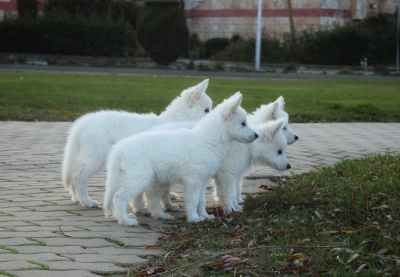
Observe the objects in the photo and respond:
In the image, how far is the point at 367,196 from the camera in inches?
255

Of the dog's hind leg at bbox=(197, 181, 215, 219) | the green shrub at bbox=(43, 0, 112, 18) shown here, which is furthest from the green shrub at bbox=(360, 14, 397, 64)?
the dog's hind leg at bbox=(197, 181, 215, 219)

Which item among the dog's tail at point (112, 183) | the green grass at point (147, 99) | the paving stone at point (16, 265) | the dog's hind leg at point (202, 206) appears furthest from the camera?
the green grass at point (147, 99)

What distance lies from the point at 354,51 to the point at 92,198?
33.8m

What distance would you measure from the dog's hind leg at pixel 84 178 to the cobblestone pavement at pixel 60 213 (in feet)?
0.35

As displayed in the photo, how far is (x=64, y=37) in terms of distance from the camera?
40.5 meters

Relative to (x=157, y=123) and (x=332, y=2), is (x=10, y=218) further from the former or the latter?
(x=332, y=2)

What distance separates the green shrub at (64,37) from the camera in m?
40.2

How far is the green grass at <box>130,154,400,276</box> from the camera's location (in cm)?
483

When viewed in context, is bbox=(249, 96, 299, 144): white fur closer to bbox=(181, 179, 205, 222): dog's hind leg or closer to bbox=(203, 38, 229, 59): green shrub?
bbox=(181, 179, 205, 222): dog's hind leg

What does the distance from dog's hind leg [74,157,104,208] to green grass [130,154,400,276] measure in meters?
1.29

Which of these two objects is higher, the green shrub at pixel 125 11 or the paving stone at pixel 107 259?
the green shrub at pixel 125 11

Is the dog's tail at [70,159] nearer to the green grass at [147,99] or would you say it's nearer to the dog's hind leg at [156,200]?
the dog's hind leg at [156,200]

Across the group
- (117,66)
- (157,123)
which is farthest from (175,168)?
(117,66)

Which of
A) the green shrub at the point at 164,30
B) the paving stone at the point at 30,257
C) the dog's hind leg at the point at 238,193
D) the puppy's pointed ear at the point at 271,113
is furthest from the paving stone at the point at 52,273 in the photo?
the green shrub at the point at 164,30
